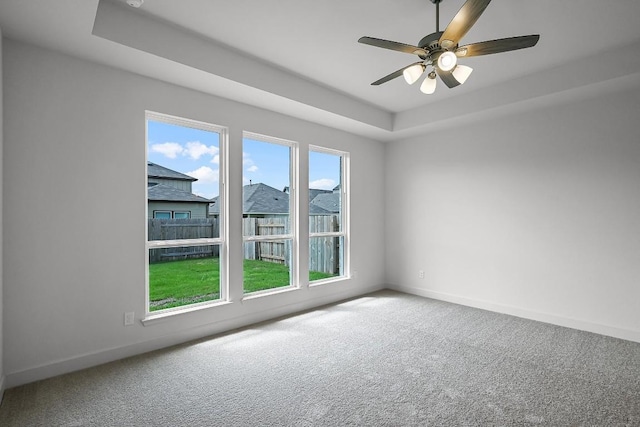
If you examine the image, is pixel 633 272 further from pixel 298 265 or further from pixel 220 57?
pixel 220 57

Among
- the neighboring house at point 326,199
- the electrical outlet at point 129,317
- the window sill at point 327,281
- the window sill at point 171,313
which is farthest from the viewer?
the neighboring house at point 326,199

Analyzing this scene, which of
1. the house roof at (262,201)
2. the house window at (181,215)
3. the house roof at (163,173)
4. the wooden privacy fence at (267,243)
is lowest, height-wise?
the wooden privacy fence at (267,243)

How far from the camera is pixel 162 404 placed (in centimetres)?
228

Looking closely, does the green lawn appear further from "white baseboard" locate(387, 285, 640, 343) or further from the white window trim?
"white baseboard" locate(387, 285, 640, 343)

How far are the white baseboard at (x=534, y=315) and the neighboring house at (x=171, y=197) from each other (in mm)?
3521

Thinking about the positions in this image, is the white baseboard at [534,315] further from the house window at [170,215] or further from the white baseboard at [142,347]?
the house window at [170,215]

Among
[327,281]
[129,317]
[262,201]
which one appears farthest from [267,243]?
[129,317]

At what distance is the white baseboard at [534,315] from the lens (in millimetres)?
3549

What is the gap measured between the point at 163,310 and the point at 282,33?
9.27 ft

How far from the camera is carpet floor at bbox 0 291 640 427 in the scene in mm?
2146

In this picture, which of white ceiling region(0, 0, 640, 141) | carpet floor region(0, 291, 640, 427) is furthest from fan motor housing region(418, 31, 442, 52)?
carpet floor region(0, 291, 640, 427)

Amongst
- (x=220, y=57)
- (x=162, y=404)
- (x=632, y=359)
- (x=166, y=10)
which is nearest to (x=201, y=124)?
(x=220, y=57)

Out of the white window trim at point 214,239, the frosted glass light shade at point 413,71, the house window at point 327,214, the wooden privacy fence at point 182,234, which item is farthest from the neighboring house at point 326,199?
the frosted glass light shade at point 413,71

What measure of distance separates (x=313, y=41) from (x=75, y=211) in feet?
8.17
